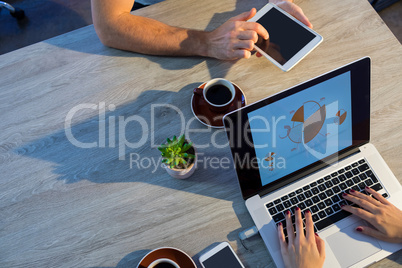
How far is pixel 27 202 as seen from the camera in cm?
97

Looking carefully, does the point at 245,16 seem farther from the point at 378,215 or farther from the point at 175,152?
the point at 378,215

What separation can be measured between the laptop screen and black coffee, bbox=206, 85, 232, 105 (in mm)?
180

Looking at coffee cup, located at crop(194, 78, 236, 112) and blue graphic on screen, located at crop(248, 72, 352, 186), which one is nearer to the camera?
blue graphic on screen, located at crop(248, 72, 352, 186)

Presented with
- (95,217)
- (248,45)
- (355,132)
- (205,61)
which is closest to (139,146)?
(95,217)

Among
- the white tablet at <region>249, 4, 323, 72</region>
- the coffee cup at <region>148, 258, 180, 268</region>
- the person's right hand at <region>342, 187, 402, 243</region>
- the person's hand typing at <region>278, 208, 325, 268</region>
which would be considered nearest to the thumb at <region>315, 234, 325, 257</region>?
the person's hand typing at <region>278, 208, 325, 268</region>

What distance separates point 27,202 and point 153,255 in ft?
1.32

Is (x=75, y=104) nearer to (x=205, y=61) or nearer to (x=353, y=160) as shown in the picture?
(x=205, y=61)

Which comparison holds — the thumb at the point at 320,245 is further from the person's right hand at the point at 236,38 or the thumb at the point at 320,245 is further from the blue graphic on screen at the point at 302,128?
the person's right hand at the point at 236,38

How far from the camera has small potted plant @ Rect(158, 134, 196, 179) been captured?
2.89 ft

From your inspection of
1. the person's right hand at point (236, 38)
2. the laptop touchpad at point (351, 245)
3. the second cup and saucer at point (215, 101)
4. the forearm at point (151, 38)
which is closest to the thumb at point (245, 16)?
the person's right hand at point (236, 38)

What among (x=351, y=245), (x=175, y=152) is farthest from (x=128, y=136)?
(x=351, y=245)

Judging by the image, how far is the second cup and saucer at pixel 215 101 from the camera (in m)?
0.97

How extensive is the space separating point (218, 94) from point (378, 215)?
0.54 meters

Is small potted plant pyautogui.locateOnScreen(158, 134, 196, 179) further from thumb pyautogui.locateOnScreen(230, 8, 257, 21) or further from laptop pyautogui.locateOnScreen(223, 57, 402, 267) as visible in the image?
thumb pyautogui.locateOnScreen(230, 8, 257, 21)
